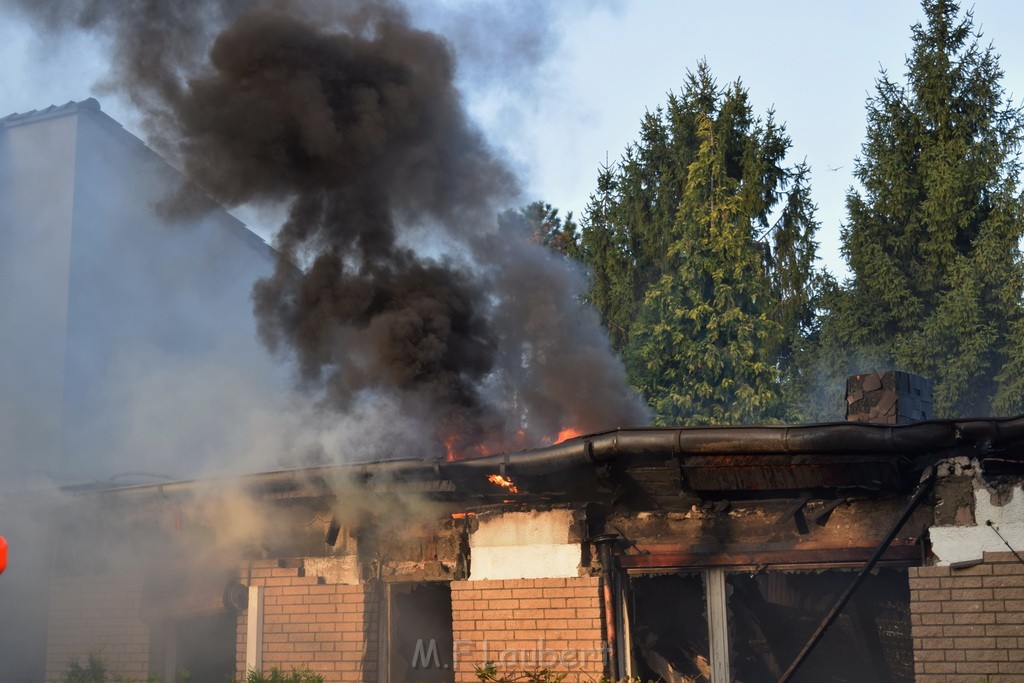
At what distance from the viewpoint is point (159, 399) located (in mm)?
17344

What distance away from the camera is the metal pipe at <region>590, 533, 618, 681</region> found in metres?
8.05

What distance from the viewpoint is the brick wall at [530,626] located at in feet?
26.7

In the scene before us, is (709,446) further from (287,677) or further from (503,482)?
(287,677)

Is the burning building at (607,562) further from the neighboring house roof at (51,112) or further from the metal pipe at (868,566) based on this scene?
the neighboring house roof at (51,112)

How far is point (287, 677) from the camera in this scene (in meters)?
9.34

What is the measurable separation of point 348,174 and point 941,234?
16.5 meters

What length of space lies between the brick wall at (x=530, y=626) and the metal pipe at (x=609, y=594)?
2.1 inches

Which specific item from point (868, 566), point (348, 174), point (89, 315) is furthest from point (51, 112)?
point (868, 566)

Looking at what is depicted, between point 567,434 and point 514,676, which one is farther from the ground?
point 567,434

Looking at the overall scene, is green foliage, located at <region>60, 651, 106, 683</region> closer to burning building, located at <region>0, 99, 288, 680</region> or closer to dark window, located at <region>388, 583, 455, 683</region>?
dark window, located at <region>388, 583, 455, 683</region>

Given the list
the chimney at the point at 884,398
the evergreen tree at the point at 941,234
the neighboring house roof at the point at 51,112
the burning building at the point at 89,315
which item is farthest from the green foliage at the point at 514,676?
the evergreen tree at the point at 941,234

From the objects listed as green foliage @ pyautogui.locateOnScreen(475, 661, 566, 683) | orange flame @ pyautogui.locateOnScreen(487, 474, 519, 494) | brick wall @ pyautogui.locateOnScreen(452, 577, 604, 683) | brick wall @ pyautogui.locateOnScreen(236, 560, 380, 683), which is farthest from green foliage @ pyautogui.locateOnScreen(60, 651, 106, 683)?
orange flame @ pyautogui.locateOnScreen(487, 474, 519, 494)

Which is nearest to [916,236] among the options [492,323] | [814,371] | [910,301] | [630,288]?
[910,301]

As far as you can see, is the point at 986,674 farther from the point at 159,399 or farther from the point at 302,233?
the point at 159,399
